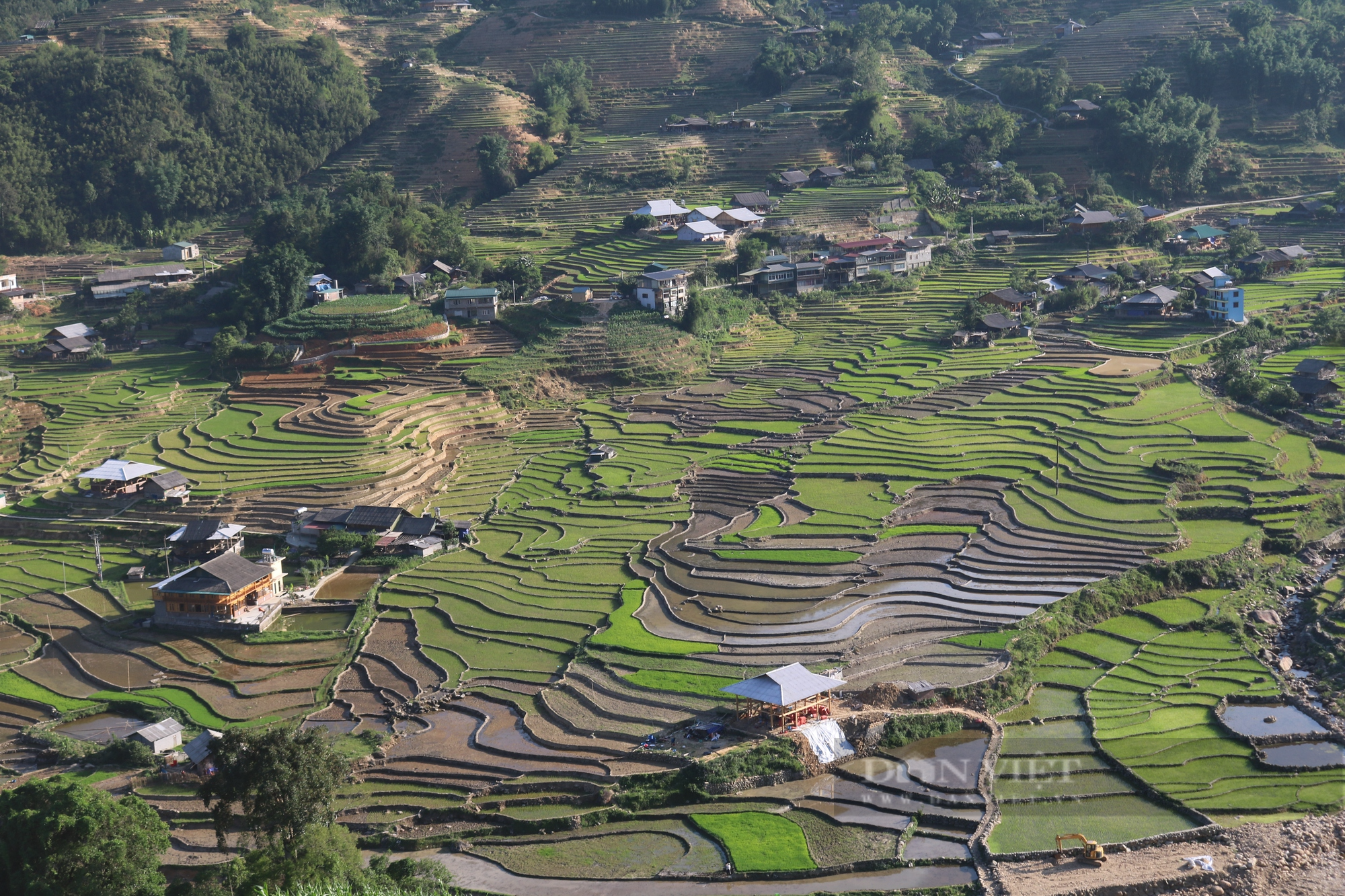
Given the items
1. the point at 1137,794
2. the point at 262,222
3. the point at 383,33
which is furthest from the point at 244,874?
the point at 383,33

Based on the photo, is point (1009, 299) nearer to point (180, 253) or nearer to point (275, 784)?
point (180, 253)

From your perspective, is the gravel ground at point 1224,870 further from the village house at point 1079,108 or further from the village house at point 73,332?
the village house at point 1079,108

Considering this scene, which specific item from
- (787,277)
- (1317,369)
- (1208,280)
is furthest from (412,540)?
(1208,280)

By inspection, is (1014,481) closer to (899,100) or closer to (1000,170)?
(1000,170)

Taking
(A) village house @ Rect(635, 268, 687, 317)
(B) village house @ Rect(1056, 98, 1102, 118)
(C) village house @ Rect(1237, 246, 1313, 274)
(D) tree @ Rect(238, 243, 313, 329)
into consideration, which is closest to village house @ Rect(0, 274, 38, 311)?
(D) tree @ Rect(238, 243, 313, 329)

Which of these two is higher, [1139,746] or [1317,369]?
[1317,369]

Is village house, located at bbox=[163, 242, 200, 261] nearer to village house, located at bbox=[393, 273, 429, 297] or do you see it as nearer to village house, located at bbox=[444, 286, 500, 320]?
village house, located at bbox=[393, 273, 429, 297]

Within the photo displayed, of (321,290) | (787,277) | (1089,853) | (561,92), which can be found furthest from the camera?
(561,92)
